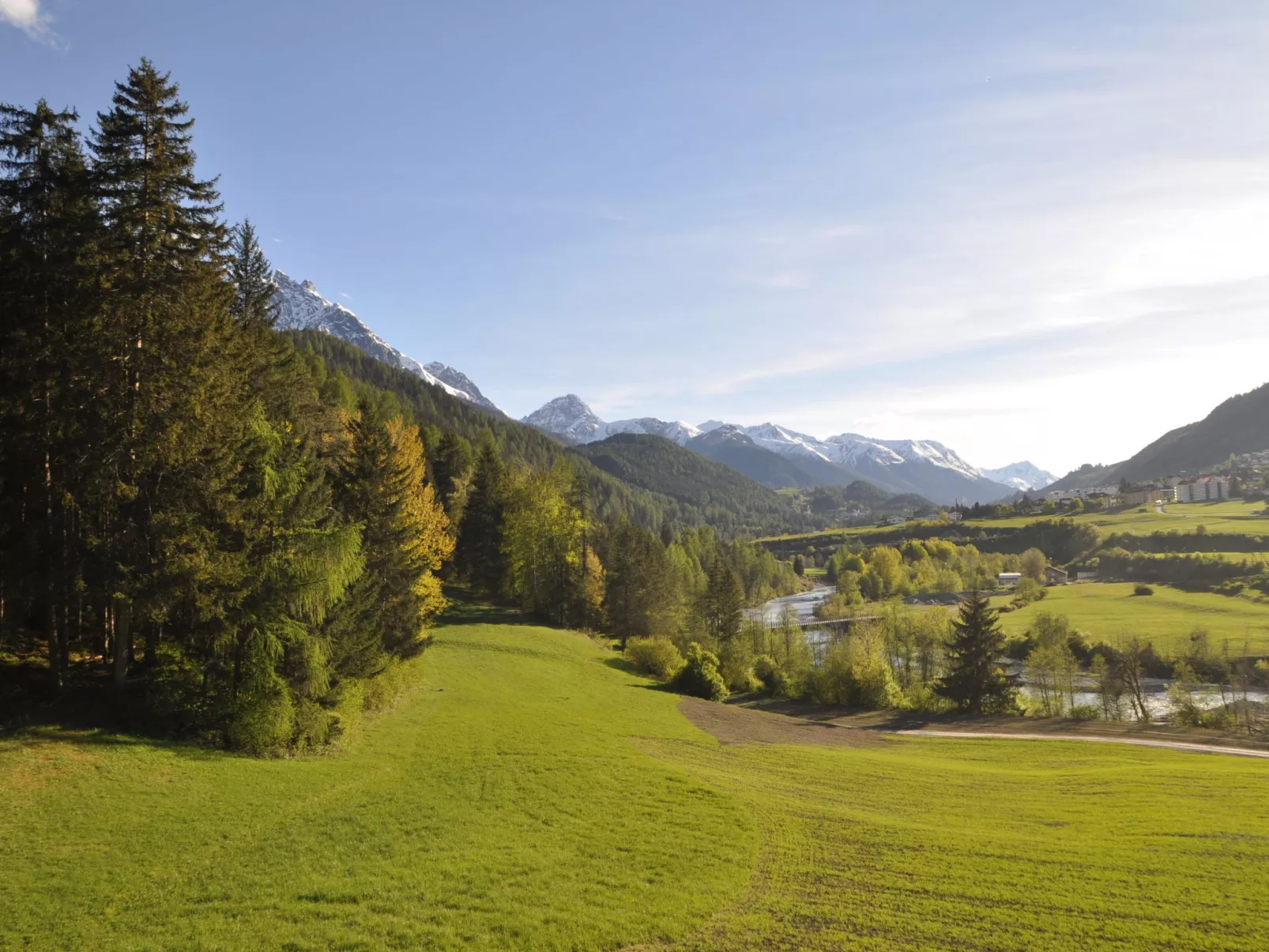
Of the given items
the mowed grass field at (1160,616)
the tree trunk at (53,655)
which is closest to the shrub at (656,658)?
the tree trunk at (53,655)

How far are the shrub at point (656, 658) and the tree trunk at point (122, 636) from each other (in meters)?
41.7

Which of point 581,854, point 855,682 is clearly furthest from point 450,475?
point 581,854

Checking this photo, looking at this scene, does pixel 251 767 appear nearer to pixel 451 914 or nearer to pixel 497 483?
pixel 451 914

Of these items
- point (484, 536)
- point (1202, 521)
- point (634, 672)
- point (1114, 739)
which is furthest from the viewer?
point (1202, 521)

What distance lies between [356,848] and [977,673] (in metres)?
61.5

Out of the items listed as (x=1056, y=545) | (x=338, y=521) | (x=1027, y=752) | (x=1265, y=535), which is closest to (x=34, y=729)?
(x=338, y=521)

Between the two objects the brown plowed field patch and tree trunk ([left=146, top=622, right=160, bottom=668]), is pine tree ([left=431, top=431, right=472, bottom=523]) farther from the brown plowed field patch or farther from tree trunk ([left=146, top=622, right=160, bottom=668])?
tree trunk ([left=146, top=622, right=160, bottom=668])

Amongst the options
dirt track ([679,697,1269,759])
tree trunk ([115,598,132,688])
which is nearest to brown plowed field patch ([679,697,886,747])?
dirt track ([679,697,1269,759])

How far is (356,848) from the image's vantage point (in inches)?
676

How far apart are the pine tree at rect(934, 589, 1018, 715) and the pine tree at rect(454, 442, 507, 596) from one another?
48.4m

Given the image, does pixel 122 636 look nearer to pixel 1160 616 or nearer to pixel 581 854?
pixel 581 854

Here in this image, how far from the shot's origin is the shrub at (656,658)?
5816 centimetres

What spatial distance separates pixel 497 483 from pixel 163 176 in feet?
172

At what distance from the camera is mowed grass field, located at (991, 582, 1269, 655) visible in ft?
274
